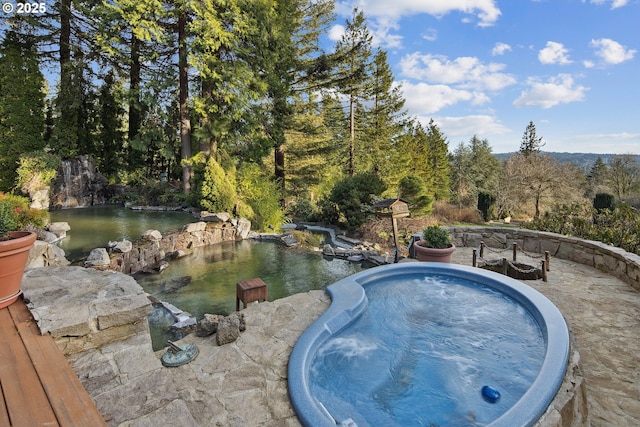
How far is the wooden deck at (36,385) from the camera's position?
61.4 inches

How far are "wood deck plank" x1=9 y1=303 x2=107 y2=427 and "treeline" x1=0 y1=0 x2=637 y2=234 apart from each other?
862cm

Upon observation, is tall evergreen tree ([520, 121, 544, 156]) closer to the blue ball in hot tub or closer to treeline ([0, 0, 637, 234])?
treeline ([0, 0, 637, 234])

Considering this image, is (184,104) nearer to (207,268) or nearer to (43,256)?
(207,268)

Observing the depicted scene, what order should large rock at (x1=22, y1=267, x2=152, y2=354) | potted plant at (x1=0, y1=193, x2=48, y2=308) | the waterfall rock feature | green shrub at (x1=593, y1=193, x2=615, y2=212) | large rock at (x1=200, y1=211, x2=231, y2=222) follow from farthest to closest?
green shrub at (x1=593, y1=193, x2=615, y2=212), the waterfall rock feature, large rock at (x1=200, y1=211, x2=231, y2=222), potted plant at (x1=0, y1=193, x2=48, y2=308), large rock at (x1=22, y1=267, x2=152, y2=354)

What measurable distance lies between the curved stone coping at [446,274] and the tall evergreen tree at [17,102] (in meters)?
16.1

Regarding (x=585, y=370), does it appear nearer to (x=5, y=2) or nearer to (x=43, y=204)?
(x=43, y=204)

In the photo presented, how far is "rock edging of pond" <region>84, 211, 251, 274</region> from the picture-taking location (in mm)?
6215

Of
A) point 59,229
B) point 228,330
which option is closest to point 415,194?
point 228,330

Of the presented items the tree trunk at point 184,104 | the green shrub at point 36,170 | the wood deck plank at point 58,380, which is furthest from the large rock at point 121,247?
the green shrub at point 36,170

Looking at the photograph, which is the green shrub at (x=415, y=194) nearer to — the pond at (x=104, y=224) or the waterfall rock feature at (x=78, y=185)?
the pond at (x=104, y=224)

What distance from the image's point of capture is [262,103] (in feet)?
43.5

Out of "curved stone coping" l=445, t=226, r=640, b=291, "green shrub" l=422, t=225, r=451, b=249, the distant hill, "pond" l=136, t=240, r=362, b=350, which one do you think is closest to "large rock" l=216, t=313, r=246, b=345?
"pond" l=136, t=240, r=362, b=350

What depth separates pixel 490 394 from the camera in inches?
111

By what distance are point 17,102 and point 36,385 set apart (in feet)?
54.6
